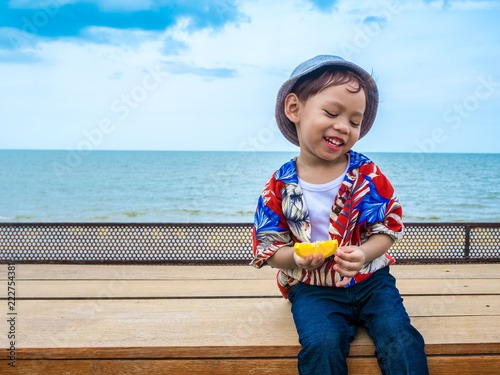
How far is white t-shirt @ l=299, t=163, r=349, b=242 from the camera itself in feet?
5.61

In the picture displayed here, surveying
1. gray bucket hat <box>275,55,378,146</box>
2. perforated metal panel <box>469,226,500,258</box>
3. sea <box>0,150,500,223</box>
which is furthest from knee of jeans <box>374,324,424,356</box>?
sea <box>0,150,500,223</box>

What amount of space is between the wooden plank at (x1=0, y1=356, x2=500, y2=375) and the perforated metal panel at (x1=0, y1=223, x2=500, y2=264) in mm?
1169

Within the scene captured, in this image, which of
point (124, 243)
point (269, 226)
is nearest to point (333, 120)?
point (269, 226)

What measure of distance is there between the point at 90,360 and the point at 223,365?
452 millimetres

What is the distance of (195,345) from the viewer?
1.51 meters

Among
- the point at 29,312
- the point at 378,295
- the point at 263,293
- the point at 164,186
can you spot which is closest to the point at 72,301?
the point at 29,312

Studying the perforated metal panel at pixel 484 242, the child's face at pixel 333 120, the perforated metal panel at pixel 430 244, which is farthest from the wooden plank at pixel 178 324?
the perforated metal panel at pixel 484 242

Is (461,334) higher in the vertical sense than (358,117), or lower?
lower

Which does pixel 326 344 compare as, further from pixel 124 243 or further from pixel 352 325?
pixel 124 243

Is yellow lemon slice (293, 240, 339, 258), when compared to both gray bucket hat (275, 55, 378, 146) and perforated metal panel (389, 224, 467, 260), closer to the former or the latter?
gray bucket hat (275, 55, 378, 146)

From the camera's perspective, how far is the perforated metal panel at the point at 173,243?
2721 mm

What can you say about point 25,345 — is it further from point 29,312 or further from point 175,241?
point 175,241

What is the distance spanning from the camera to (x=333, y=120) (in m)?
1.62

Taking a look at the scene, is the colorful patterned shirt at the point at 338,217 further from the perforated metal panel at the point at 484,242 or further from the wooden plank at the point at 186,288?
the perforated metal panel at the point at 484,242
